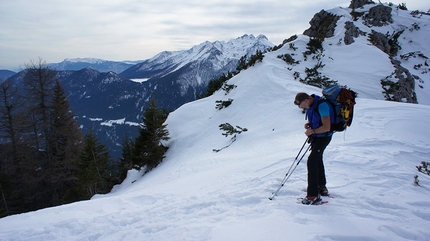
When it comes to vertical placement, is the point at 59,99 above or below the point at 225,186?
above

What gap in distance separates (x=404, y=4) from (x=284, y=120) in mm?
40998

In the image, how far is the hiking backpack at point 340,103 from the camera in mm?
3992

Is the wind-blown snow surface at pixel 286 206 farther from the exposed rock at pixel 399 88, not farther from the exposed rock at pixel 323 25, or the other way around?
the exposed rock at pixel 323 25

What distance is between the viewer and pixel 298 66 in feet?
73.6

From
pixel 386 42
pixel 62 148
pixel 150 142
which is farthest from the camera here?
pixel 386 42

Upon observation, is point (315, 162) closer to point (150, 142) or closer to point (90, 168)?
point (150, 142)

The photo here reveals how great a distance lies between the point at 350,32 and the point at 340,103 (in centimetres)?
2761

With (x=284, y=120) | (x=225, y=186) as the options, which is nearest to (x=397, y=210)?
(x=225, y=186)

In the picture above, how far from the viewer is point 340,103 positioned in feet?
13.2

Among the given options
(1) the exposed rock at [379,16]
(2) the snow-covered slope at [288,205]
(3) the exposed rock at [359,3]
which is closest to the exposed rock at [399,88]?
(2) the snow-covered slope at [288,205]

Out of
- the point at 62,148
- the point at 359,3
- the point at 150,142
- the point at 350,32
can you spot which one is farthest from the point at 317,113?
the point at 359,3

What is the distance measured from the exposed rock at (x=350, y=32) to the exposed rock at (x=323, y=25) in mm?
1644

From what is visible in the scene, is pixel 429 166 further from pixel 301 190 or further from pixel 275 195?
pixel 275 195

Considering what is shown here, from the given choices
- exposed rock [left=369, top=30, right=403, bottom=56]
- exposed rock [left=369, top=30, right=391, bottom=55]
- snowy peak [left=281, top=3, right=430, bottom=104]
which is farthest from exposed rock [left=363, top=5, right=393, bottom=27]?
exposed rock [left=369, top=30, right=391, bottom=55]
